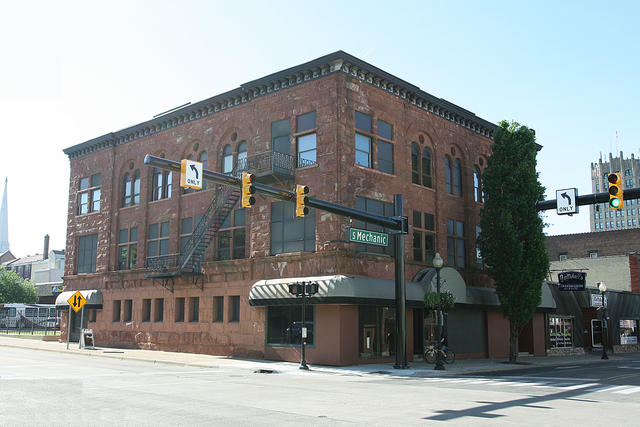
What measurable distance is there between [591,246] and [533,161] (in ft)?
116

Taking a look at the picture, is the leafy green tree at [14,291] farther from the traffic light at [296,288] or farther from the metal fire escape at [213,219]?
the traffic light at [296,288]

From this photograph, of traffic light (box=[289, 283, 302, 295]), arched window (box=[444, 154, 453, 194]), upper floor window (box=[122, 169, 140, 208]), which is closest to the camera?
traffic light (box=[289, 283, 302, 295])

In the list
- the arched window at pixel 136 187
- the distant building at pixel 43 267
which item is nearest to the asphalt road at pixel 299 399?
the arched window at pixel 136 187

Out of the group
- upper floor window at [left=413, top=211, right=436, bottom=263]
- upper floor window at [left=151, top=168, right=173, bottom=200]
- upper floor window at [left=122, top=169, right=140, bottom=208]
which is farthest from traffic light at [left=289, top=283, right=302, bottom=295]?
upper floor window at [left=122, top=169, right=140, bottom=208]

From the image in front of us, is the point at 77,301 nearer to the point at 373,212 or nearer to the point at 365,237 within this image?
the point at 373,212

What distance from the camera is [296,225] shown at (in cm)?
2734

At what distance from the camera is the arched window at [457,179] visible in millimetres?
33906

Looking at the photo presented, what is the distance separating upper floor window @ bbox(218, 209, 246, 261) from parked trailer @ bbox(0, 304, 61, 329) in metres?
37.4

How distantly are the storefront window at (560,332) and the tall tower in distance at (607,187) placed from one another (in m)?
124

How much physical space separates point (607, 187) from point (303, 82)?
142222 mm

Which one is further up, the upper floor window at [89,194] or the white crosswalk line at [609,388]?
the upper floor window at [89,194]

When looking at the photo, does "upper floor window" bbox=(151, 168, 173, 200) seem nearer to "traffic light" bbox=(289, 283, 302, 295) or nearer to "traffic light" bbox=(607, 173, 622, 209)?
"traffic light" bbox=(289, 283, 302, 295)

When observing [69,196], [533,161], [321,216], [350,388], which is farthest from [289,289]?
[69,196]

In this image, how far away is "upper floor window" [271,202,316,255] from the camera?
87.9 feet
